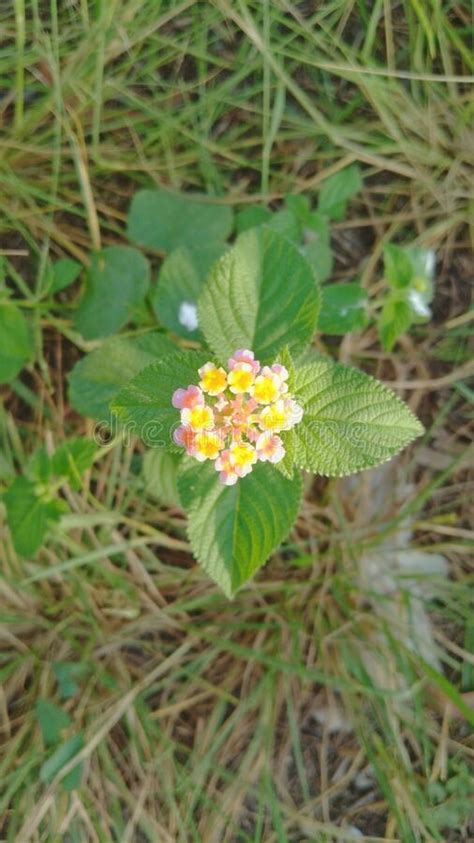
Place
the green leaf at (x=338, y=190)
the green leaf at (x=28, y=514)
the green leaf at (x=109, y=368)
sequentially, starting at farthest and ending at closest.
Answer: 1. the green leaf at (x=338, y=190)
2. the green leaf at (x=28, y=514)
3. the green leaf at (x=109, y=368)

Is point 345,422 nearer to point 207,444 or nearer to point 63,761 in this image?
point 207,444

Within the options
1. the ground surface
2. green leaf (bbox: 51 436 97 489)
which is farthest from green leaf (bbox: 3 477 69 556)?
the ground surface

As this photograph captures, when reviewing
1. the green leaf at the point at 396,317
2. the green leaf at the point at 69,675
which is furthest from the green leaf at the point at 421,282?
the green leaf at the point at 69,675

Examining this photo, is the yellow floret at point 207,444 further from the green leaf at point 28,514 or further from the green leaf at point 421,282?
the green leaf at point 421,282

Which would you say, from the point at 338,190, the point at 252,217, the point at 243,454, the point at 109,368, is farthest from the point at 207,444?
the point at 338,190

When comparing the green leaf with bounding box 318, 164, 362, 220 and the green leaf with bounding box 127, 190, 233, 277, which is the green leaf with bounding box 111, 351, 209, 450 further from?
the green leaf with bounding box 318, 164, 362, 220

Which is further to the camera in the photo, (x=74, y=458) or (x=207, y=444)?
(x=74, y=458)
